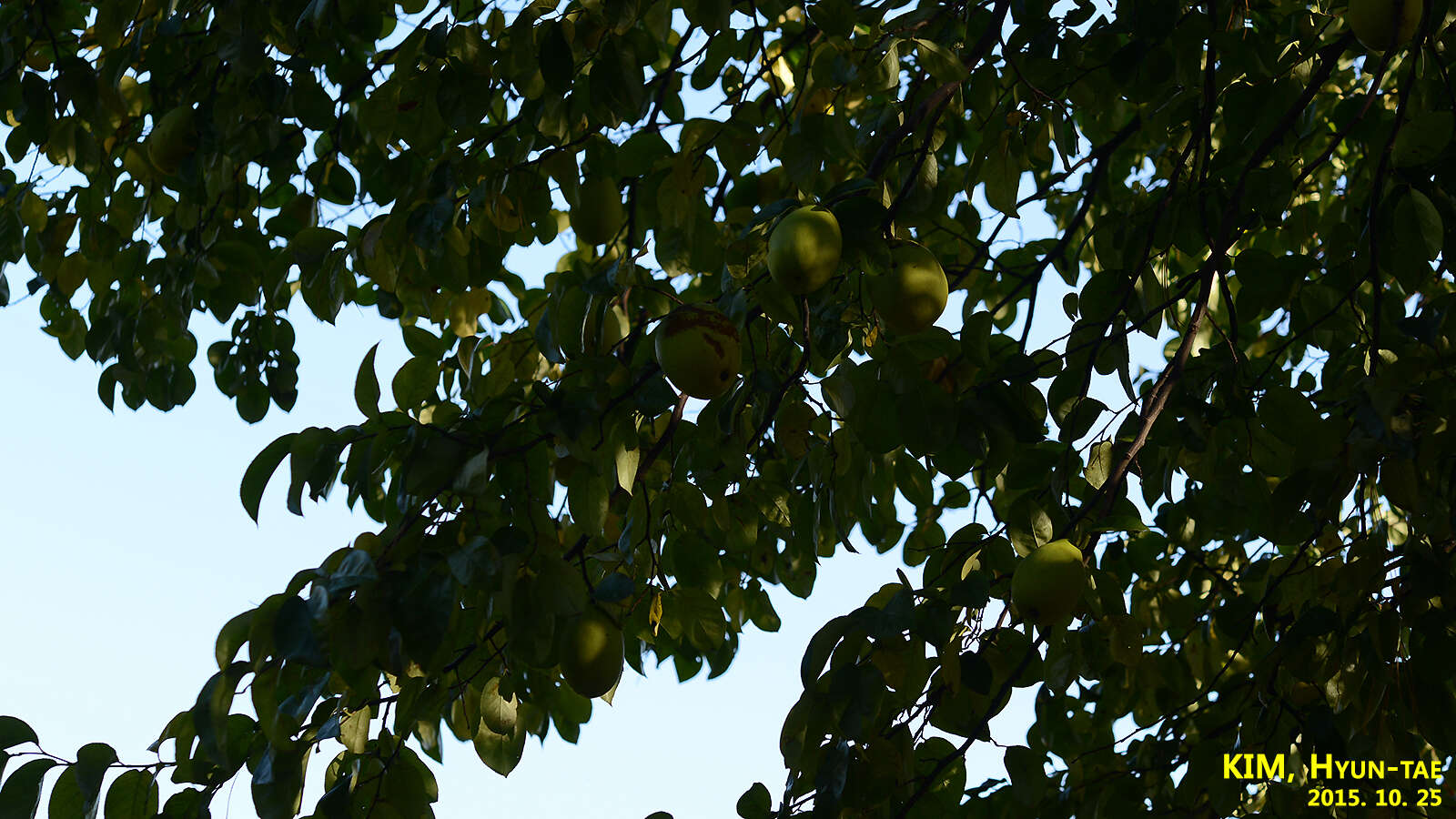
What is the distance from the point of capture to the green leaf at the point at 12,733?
1.62 m

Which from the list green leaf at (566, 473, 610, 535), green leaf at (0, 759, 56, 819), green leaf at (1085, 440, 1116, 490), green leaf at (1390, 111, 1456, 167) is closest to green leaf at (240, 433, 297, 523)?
green leaf at (566, 473, 610, 535)

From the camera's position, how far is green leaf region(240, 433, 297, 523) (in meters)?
1.54

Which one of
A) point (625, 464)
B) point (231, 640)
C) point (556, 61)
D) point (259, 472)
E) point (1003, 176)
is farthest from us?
point (1003, 176)

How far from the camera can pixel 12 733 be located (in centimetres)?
163

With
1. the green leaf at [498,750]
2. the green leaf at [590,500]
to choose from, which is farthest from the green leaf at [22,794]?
the green leaf at [590,500]

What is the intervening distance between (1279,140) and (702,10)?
1089 millimetres

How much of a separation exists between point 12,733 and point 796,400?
1.21 m

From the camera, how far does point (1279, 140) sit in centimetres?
215

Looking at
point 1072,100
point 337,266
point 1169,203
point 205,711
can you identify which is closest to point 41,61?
point 337,266

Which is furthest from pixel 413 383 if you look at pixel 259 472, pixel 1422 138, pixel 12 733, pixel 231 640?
pixel 1422 138

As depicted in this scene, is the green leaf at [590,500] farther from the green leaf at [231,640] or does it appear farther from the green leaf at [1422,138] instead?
the green leaf at [1422,138]

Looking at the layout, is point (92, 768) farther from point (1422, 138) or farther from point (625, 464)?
point (1422, 138)

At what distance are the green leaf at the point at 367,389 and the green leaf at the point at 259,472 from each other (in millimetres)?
106

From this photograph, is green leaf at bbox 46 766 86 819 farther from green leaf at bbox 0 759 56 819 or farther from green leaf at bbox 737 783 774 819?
green leaf at bbox 737 783 774 819
